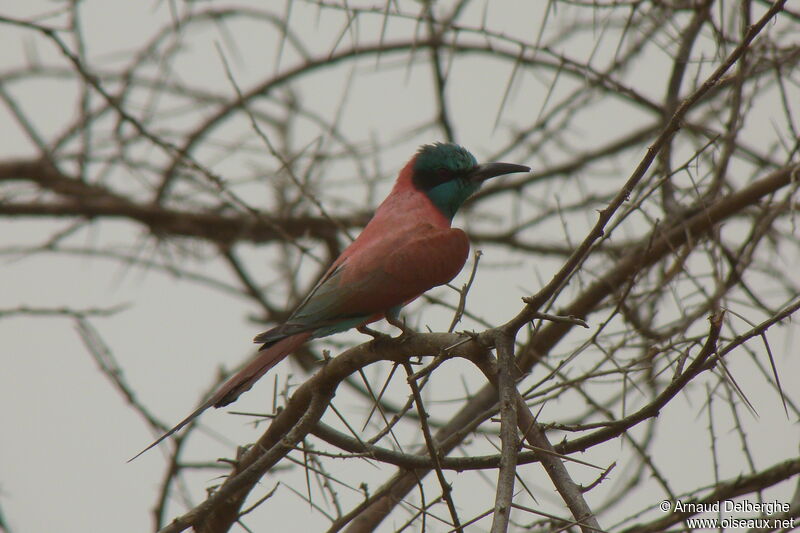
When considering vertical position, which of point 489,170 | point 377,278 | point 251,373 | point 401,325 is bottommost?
point 251,373

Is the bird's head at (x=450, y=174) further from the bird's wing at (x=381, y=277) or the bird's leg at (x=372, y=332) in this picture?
the bird's leg at (x=372, y=332)

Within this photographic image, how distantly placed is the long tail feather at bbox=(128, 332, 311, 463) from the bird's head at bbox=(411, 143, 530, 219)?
63.3 inches

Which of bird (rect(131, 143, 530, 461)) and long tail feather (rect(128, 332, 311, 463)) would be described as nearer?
long tail feather (rect(128, 332, 311, 463))

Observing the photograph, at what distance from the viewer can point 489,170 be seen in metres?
5.07

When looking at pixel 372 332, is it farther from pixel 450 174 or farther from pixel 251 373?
pixel 450 174

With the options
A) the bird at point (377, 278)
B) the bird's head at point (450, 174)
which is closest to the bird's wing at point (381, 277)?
the bird at point (377, 278)

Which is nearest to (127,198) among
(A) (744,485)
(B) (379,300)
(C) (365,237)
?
(C) (365,237)

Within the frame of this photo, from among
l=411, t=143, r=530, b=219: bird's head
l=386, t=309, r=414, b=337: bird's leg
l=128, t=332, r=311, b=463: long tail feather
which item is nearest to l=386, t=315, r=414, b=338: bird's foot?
l=386, t=309, r=414, b=337: bird's leg

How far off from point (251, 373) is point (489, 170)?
7.29 ft

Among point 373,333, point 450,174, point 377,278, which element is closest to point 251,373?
point 373,333

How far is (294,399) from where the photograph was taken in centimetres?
307

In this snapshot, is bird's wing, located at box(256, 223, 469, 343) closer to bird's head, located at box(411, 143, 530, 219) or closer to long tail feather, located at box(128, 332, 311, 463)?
long tail feather, located at box(128, 332, 311, 463)

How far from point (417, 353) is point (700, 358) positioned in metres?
1.04

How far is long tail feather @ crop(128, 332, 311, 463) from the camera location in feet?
10.00
